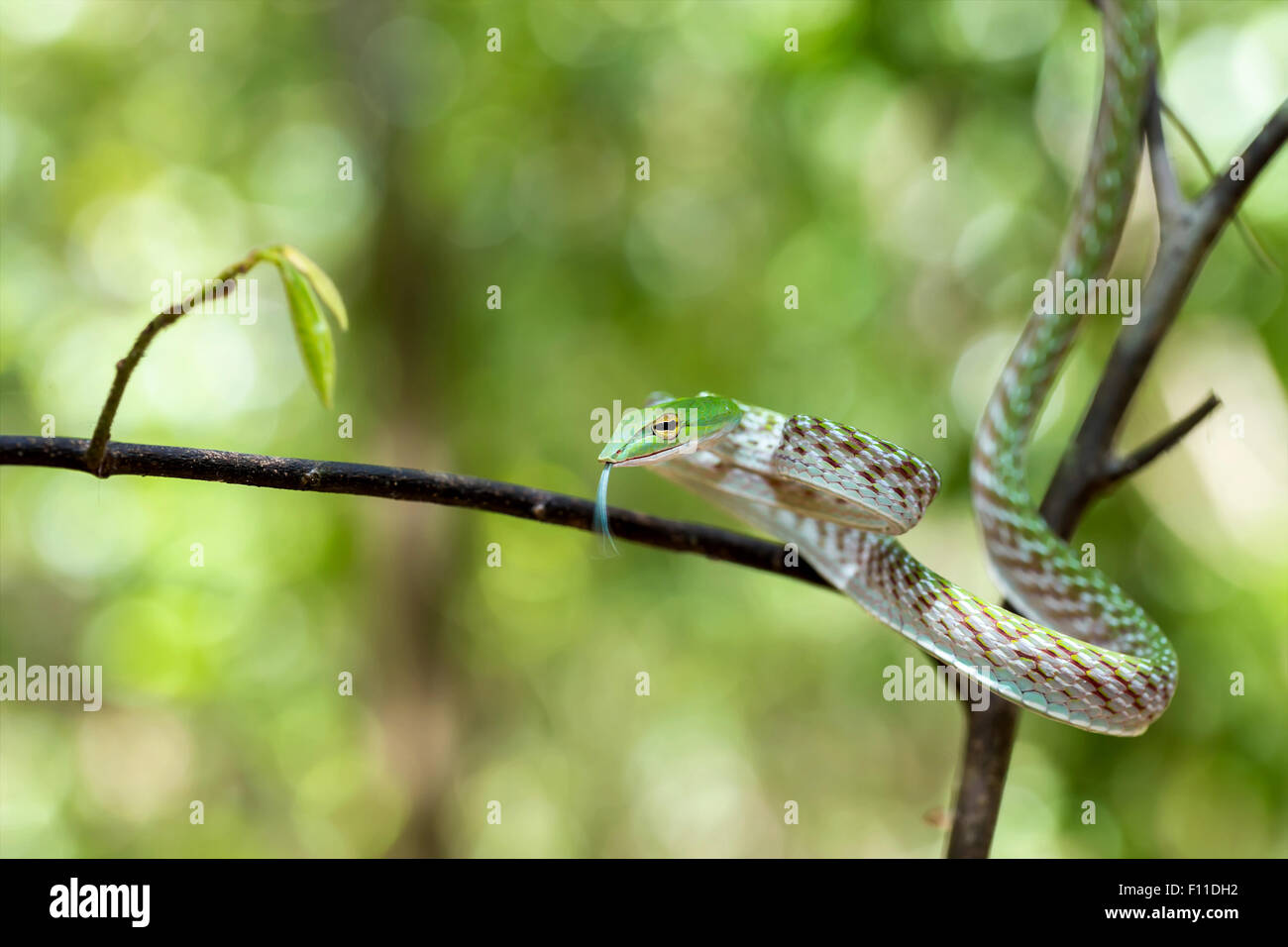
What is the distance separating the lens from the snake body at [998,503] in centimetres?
100

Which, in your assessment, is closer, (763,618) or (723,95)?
(723,95)

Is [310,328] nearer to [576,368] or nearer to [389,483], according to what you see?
[389,483]

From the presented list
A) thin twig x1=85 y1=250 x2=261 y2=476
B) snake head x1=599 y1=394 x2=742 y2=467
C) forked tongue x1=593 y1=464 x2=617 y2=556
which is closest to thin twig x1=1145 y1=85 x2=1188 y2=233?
snake head x1=599 y1=394 x2=742 y2=467

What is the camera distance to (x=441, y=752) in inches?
166

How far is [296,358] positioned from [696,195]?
2255 mm

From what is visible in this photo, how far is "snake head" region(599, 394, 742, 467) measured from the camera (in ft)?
3.12

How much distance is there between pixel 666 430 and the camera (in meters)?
0.98

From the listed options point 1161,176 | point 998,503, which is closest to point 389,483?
point 998,503

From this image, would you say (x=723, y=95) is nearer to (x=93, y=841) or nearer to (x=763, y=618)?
(x=763, y=618)

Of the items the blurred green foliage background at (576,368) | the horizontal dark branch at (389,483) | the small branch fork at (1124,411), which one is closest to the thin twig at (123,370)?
the horizontal dark branch at (389,483)

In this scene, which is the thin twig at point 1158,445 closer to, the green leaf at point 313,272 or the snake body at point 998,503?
the snake body at point 998,503

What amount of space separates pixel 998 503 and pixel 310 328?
1.05m
